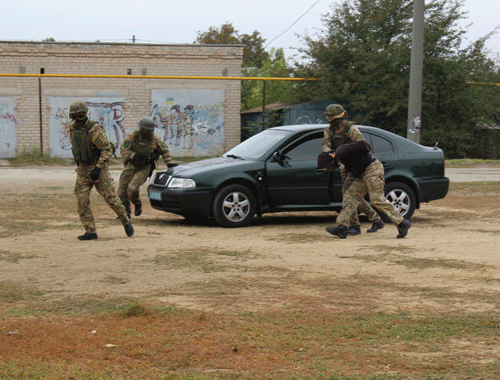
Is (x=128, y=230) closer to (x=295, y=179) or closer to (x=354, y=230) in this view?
(x=295, y=179)

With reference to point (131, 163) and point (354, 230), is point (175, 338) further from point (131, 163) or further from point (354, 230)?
point (131, 163)

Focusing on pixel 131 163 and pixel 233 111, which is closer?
pixel 131 163

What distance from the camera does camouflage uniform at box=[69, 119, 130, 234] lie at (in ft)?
27.7

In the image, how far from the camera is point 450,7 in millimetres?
24266

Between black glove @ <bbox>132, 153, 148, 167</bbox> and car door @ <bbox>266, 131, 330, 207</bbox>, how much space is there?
1.78 m

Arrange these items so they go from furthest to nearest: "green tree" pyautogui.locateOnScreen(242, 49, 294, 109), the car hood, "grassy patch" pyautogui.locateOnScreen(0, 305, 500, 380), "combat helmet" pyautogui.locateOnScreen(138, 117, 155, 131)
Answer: "green tree" pyautogui.locateOnScreen(242, 49, 294, 109) < "combat helmet" pyautogui.locateOnScreen(138, 117, 155, 131) < the car hood < "grassy patch" pyautogui.locateOnScreen(0, 305, 500, 380)

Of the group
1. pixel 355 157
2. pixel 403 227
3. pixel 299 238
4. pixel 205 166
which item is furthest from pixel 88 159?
pixel 403 227

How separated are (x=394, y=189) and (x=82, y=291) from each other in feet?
18.2

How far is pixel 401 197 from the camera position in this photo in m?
10.1

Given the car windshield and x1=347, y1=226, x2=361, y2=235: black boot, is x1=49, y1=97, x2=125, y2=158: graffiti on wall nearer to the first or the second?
the car windshield

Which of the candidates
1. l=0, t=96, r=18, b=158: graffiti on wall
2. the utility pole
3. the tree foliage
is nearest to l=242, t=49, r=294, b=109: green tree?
the tree foliage

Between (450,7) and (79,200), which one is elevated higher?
(450,7)

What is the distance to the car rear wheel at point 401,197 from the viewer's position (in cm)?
1002

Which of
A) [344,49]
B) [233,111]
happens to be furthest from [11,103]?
[344,49]
